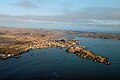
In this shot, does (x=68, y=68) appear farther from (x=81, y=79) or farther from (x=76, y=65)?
(x=81, y=79)

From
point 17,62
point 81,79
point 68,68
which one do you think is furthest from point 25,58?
point 81,79

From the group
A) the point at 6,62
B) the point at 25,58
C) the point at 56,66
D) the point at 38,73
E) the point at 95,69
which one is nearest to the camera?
the point at 38,73

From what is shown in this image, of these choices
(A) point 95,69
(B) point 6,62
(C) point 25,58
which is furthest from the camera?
(C) point 25,58

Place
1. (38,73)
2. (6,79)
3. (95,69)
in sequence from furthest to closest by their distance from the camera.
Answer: (95,69) < (38,73) < (6,79)

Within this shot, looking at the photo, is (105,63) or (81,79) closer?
(81,79)

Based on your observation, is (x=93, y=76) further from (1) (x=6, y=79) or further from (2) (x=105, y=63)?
(1) (x=6, y=79)

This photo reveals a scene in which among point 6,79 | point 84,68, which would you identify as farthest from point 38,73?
point 84,68

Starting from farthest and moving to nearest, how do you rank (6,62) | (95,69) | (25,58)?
(25,58)
(6,62)
(95,69)

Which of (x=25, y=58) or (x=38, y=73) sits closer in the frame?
(x=38, y=73)
